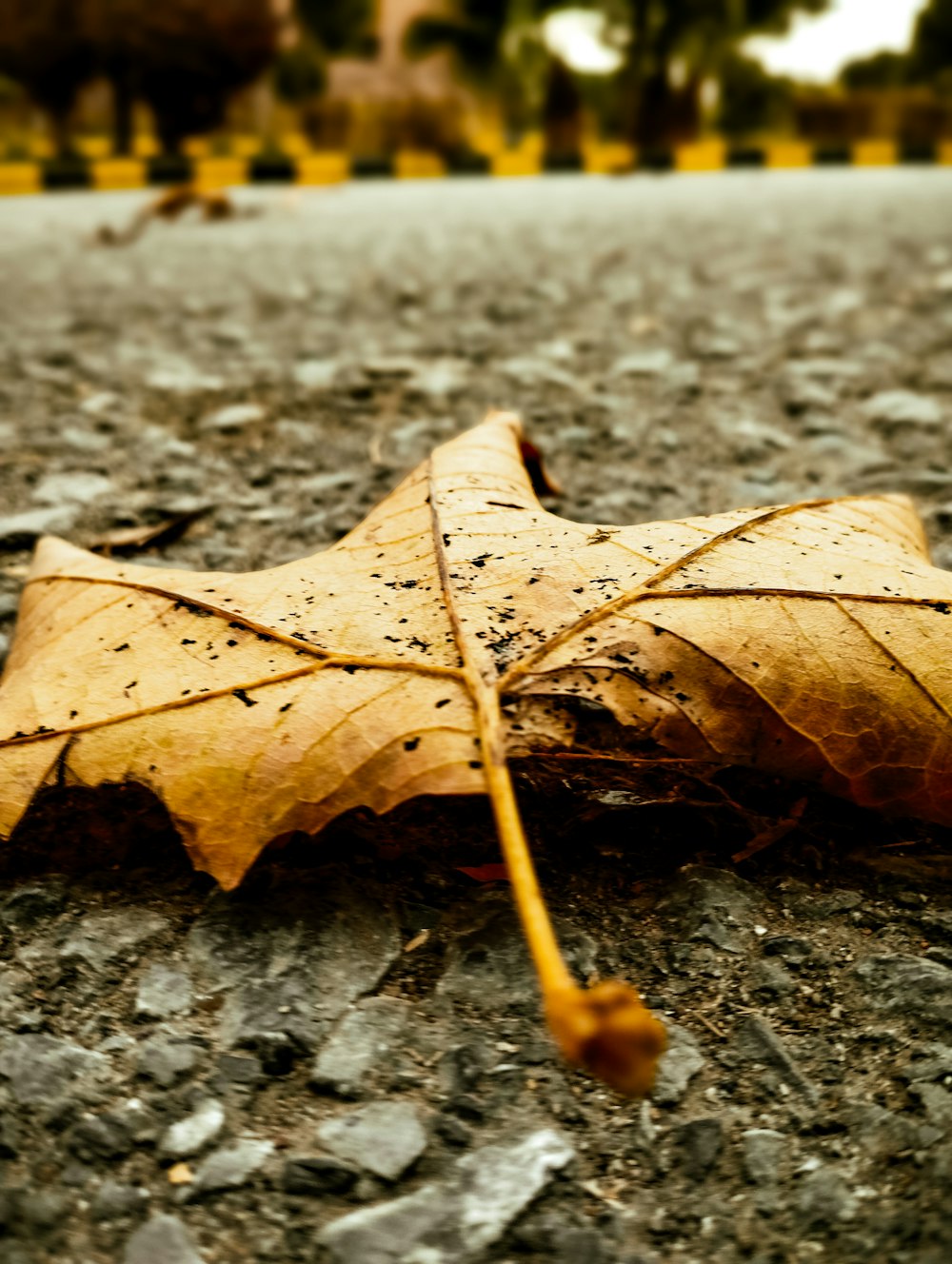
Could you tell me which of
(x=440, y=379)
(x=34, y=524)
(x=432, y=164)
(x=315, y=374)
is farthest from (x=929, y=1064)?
(x=432, y=164)

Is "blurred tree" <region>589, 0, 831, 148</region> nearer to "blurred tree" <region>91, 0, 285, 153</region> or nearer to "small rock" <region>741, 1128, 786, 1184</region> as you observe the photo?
"blurred tree" <region>91, 0, 285, 153</region>

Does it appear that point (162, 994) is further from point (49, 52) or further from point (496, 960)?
point (49, 52)

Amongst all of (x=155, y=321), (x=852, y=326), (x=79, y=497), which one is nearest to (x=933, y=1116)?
(x=79, y=497)

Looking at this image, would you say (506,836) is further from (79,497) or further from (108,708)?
(79,497)

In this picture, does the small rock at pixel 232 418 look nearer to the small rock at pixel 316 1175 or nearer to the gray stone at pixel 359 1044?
the gray stone at pixel 359 1044

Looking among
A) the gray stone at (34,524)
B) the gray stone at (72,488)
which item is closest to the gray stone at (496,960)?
the gray stone at (34,524)
